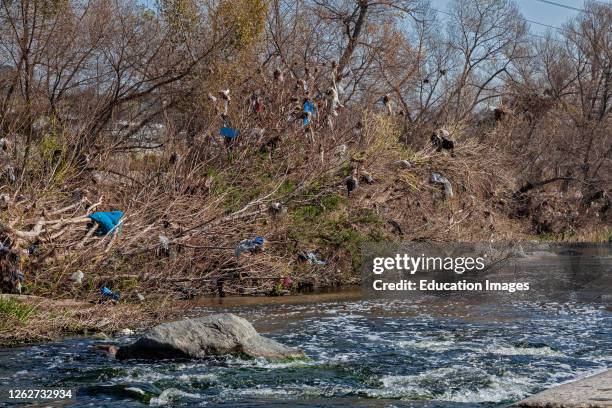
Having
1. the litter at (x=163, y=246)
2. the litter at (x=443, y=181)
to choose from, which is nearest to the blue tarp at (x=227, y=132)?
the litter at (x=163, y=246)

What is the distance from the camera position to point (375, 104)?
77.3 feet

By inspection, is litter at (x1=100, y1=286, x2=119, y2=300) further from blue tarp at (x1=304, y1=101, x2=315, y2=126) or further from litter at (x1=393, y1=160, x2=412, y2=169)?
litter at (x1=393, y1=160, x2=412, y2=169)

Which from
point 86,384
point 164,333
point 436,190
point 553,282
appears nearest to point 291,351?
point 164,333

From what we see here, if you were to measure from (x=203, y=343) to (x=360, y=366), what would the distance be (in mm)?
1479

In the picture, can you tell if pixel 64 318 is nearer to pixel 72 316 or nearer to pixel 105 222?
pixel 72 316

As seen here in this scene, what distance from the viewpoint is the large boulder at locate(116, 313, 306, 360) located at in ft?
27.9

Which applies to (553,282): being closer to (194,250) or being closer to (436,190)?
(436,190)

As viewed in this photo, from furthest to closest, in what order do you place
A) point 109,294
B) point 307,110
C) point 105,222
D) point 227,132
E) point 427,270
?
1. point 427,270
2. point 307,110
3. point 227,132
4. point 105,222
5. point 109,294

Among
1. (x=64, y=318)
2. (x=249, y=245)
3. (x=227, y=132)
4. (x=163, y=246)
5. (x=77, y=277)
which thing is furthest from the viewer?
(x=227, y=132)

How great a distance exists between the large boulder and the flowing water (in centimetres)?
16

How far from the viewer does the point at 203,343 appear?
340 inches

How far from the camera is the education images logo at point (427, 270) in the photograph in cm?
1519

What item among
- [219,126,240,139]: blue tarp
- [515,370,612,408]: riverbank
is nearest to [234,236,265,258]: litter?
[219,126,240,139]: blue tarp

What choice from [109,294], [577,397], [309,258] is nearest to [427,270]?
[309,258]
